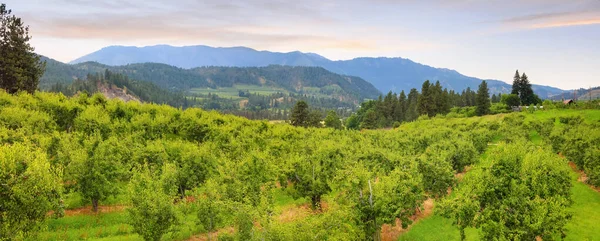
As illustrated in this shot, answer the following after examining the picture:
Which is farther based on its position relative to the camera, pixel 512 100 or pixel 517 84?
pixel 517 84

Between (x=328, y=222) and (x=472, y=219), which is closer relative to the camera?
(x=328, y=222)

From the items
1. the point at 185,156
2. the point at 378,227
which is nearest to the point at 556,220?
the point at 378,227

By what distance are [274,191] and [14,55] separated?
66646mm

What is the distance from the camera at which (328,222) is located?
2230 cm

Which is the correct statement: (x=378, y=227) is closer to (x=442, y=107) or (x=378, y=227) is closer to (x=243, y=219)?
(x=243, y=219)

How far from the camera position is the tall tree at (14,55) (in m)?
68.1

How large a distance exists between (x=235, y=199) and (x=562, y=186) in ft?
97.1

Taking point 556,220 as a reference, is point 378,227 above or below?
below

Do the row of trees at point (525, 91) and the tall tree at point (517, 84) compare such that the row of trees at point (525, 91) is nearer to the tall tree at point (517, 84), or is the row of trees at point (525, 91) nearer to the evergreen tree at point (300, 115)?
the tall tree at point (517, 84)

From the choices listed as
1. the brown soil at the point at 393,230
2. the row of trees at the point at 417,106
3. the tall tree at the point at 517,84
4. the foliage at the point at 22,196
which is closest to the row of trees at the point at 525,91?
the tall tree at the point at 517,84

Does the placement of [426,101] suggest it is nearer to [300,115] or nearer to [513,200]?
[300,115]

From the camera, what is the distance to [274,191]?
38.2 metres

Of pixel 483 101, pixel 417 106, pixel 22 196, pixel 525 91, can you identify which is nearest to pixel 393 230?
pixel 22 196

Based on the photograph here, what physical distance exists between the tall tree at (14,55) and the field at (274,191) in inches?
605
